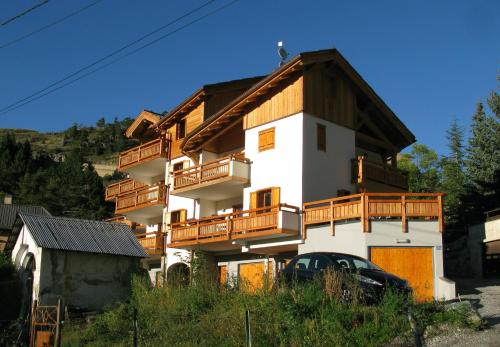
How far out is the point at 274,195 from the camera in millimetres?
30656

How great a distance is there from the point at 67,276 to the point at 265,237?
8732mm

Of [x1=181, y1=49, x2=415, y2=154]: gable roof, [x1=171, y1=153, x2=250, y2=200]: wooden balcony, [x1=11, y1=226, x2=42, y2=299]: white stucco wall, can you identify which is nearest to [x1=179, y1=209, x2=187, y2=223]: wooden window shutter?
[x1=171, y1=153, x2=250, y2=200]: wooden balcony

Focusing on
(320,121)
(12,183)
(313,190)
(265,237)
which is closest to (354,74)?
(320,121)

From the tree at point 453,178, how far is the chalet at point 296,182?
37.2 feet

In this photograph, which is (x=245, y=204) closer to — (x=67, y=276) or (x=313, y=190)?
(x=313, y=190)

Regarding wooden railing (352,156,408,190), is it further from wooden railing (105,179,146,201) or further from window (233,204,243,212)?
wooden railing (105,179,146,201)

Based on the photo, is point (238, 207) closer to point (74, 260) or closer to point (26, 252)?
point (74, 260)

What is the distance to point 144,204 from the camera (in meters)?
41.0

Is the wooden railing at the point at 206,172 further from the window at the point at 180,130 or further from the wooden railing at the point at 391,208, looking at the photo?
A: the wooden railing at the point at 391,208

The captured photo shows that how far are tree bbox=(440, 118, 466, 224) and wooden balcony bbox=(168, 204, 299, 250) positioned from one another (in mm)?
18701

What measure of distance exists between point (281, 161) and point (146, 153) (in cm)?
1310

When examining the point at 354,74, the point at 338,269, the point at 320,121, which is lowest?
the point at 338,269

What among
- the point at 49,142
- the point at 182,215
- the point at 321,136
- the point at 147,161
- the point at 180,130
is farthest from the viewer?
the point at 49,142

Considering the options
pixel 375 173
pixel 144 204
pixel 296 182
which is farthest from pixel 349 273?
pixel 144 204
